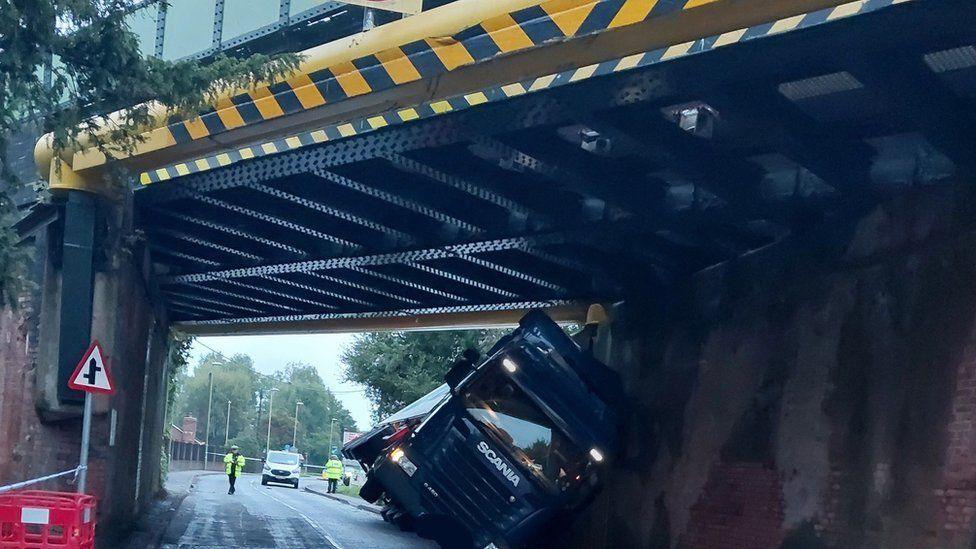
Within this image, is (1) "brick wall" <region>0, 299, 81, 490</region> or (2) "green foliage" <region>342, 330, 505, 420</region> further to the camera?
(2) "green foliage" <region>342, 330, 505, 420</region>

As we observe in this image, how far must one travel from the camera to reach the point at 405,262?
52.1 ft

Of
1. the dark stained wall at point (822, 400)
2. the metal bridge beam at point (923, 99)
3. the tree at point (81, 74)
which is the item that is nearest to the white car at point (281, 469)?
the dark stained wall at point (822, 400)

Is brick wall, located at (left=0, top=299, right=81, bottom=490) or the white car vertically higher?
brick wall, located at (left=0, top=299, right=81, bottom=490)

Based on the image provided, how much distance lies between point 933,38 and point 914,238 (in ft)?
9.86

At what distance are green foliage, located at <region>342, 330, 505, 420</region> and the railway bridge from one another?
19.5m

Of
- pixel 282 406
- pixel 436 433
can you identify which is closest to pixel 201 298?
pixel 436 433

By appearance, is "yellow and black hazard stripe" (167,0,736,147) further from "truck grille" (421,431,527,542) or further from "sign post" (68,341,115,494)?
"truck grille" (421,431,527,542)

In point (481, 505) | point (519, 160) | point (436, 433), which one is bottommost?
point (481, 505)

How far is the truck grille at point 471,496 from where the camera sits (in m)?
14.0

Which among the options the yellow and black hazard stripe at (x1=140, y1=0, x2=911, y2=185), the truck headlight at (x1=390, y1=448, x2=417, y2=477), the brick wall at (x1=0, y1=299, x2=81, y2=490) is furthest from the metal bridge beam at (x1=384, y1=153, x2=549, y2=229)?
the brick wall at (x1=0, y1=299, x2=81, y2=490)

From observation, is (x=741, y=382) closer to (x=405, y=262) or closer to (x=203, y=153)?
(x=405, y=262)

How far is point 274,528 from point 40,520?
12.6 m

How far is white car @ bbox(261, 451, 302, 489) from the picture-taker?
52.0m

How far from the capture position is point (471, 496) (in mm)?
14047
